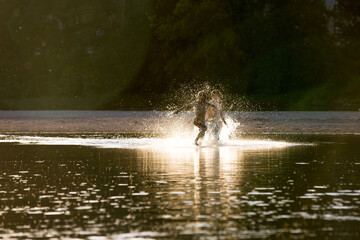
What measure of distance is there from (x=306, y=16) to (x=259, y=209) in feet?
203

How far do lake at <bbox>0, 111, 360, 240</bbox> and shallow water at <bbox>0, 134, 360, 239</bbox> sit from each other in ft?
0.05

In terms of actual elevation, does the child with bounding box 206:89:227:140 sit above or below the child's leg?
above

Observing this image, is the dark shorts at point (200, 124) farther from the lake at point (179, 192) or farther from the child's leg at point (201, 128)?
the lake at point (179, 192)

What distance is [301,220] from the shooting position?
35.6ft

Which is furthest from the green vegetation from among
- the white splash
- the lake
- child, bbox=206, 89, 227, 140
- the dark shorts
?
the lake

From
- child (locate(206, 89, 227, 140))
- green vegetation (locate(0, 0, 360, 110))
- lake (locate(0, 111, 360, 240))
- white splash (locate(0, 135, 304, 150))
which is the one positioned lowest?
lake (locate(0, 111, 360, 240))

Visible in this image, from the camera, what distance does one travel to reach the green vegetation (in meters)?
68.0

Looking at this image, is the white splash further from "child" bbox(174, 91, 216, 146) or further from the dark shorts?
the dark shorts

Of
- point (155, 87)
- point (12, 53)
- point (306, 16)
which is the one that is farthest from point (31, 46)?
point (306, 16)

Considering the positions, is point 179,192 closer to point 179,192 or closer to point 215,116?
point 179,192

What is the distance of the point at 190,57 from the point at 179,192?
183 ft

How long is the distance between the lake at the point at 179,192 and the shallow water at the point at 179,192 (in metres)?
0.01

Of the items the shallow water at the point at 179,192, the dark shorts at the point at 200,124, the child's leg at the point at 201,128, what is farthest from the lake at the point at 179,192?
the dark shorts at the point at 200,124

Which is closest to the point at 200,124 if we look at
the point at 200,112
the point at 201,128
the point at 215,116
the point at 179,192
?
the point at 201,128
